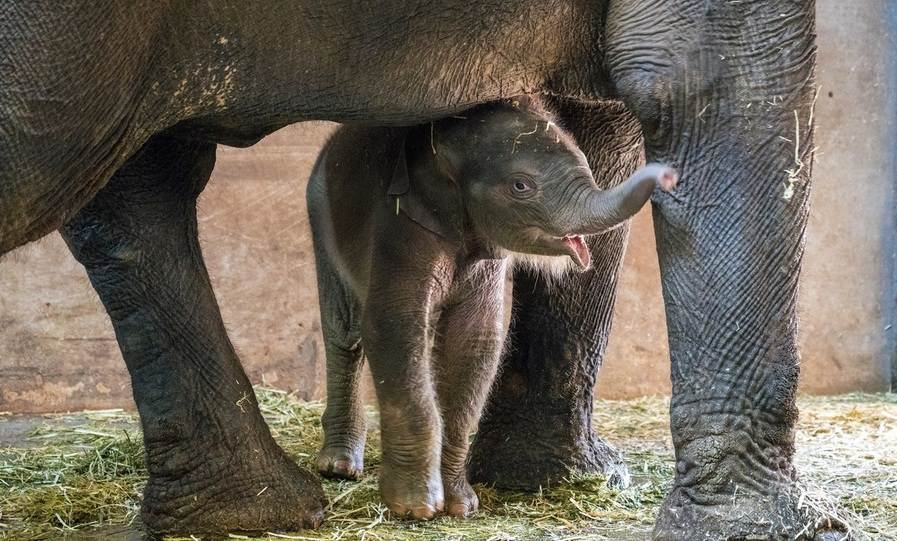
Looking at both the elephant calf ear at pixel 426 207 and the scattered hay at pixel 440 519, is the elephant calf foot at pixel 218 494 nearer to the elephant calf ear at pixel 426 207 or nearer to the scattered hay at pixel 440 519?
the scattered hay at pixel 440 519

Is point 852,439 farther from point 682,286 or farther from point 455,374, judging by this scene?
point 682,286

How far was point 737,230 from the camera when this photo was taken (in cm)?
361

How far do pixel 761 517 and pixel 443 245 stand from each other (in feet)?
4.27

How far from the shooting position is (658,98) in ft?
12.0

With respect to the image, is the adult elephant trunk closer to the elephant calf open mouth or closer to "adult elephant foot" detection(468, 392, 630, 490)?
the elephant calf open mouth

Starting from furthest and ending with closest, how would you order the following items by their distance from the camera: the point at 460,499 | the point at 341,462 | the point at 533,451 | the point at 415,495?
the point at 341,462
the point at 533,451
the point at 460,499
the point at 415,495

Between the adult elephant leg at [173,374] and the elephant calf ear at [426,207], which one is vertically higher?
the elephant calf ear at [426,207]

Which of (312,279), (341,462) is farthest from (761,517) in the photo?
(312,279)

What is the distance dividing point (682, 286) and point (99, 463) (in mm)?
2524

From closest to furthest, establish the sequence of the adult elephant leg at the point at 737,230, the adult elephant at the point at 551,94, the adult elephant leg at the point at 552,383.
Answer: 1. the adult elephant at the point at 551,94
2. the adult elephant leg at the point at 737,230
3. the adult elephant leg at the point at 552,383

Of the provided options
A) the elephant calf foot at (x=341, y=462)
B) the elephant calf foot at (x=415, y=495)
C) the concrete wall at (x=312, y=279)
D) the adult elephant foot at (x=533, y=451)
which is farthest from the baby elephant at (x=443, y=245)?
the concrete wall at (x=312, y=279)

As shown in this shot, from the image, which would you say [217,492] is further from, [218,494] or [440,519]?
[440,519]

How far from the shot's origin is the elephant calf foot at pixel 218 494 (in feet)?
13.5

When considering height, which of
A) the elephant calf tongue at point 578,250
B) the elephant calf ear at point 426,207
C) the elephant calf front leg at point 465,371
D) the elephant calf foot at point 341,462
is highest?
the elephant calf ear at point 426,207
